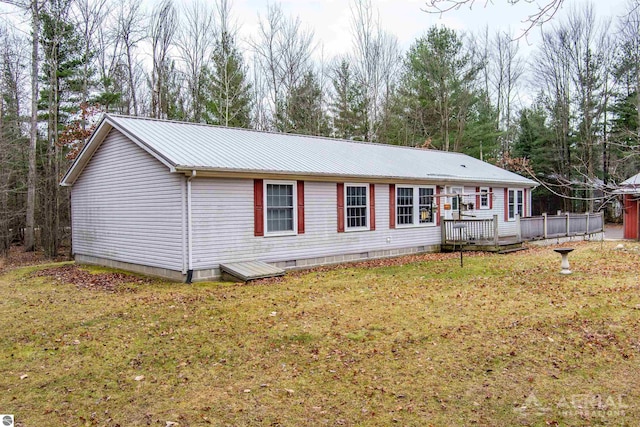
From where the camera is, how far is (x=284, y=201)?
12.4 metres

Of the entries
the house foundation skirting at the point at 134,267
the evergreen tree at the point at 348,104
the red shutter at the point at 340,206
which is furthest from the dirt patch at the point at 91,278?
the evergreen tree at the point at 348,104

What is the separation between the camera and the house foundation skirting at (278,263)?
1084cm

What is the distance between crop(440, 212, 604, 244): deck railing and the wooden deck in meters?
0.12

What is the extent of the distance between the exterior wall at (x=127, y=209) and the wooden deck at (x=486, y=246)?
10283mm

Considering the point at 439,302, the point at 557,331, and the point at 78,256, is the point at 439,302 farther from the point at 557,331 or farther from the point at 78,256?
the point at 78,256

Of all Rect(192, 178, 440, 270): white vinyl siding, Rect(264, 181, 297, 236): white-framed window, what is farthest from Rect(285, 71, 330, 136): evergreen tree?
Rect(264, 181, 297, 236): white-framed window

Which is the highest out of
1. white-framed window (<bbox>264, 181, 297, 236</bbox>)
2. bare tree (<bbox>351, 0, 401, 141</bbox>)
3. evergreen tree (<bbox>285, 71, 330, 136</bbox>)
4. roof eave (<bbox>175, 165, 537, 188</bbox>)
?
bare tree (<bbox>351, 0, 401, 141</bbox>)

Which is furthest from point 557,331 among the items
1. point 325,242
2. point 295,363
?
point 325,242

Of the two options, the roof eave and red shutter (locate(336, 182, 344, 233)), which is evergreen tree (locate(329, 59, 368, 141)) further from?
red shutter (locate(336, 182, 344, 233))

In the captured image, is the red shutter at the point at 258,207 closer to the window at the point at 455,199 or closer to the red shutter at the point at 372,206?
the red shutter at the point at 372,206

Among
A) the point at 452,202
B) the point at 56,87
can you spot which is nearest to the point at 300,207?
the point at 452,202

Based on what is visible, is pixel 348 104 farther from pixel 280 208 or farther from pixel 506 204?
pixel 280 208

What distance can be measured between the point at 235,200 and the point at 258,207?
0.68 metres

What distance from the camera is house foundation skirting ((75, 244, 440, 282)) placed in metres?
10.8
